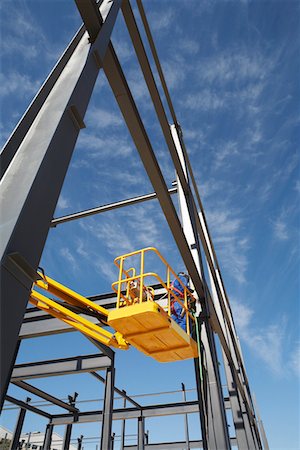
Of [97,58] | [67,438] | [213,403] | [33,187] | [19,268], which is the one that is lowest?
[19,268]

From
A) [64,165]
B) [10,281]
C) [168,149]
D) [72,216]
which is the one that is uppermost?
[72,216]

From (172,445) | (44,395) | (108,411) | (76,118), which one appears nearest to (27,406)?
(44,395)

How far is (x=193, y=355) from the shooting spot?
6.86m

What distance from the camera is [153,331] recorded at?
6.19 meters

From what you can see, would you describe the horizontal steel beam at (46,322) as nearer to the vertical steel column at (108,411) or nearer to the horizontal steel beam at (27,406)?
the vertical steel column at (108,411)

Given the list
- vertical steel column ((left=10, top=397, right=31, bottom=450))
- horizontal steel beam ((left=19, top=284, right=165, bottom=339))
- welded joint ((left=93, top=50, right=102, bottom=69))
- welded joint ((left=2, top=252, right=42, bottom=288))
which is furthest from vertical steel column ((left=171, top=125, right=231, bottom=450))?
vertical steel column ((left=10, top=397, right=31, bottom=450))

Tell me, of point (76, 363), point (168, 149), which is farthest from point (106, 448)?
point (168, 149)

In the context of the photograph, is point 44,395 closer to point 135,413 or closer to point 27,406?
point 27,406

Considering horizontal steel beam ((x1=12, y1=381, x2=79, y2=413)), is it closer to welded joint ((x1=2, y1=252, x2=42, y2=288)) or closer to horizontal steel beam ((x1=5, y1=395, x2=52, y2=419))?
horizontal steel beam ((x1=5, y1=395, x2=52, y2=419))

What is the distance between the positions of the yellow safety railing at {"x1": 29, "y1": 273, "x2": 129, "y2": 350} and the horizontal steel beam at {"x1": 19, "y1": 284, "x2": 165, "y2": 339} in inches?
68.5

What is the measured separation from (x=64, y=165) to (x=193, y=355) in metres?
5.71

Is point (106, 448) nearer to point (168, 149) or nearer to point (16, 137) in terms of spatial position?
point (168, 149)

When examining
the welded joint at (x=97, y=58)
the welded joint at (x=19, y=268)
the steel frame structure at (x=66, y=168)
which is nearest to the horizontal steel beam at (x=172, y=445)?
the steel frame structure at (x=66, y=168)

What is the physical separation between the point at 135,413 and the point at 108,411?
591cm
